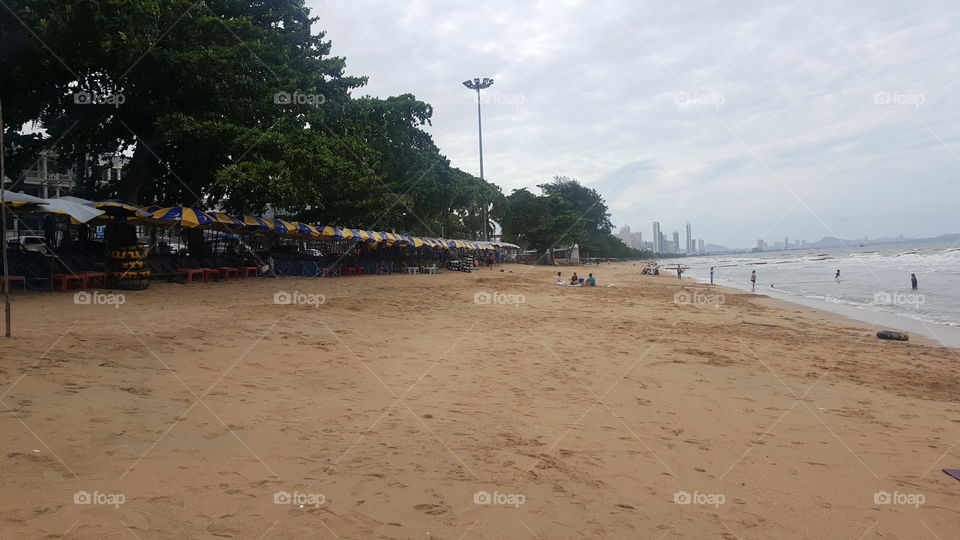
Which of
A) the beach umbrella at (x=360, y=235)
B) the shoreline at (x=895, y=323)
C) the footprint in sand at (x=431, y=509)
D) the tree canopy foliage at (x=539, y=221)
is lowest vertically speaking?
the shoreline at (x=895, y=323)

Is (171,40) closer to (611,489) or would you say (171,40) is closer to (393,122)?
(393,122)

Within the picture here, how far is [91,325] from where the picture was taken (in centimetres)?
750

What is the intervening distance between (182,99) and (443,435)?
15727 millimetres

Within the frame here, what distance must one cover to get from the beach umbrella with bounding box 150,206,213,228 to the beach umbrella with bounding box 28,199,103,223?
1464 millimetres

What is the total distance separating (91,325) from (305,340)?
318cm

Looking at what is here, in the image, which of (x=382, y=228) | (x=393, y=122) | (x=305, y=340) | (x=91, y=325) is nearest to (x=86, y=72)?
(x=91, y=325)

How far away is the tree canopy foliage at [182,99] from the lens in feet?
40.0

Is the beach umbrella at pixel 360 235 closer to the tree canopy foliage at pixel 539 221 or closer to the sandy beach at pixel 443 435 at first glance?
the sandy beach at pixel 443 435

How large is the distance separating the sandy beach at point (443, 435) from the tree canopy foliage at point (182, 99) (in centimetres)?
702

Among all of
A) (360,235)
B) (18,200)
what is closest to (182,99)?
(18,200)

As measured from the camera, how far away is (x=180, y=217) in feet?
45.2

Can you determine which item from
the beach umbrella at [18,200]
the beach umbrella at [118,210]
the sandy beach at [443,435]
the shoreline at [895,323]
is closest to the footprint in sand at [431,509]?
the sandy beach at [443,435]

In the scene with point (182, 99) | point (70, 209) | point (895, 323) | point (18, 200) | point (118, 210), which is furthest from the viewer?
point (182, 99)

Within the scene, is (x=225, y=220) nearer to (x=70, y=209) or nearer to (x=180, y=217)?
(x=180, y=217)
